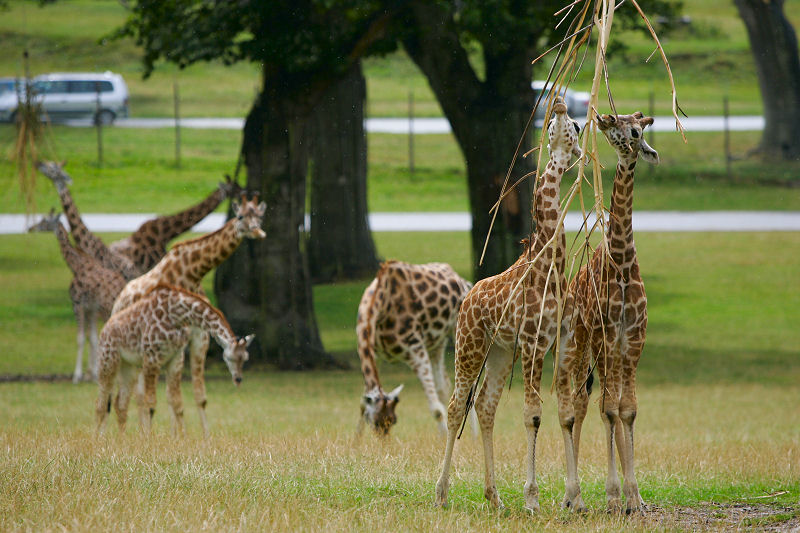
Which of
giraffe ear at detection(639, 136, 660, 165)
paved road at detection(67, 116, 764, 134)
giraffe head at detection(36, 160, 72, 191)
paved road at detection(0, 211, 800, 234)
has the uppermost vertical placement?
paved road at detection(67, 116, 764, 134)

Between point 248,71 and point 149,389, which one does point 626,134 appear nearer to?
point 149,389

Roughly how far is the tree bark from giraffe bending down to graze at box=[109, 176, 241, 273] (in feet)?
Answer: 10.2

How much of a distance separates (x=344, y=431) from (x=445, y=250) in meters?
13.3

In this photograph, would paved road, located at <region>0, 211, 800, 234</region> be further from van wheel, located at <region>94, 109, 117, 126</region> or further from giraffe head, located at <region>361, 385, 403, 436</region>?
giraffe head, located at <region>361, 385, 403, 436</region>

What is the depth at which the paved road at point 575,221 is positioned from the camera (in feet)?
85.6

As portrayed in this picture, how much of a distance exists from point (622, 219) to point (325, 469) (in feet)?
8.27

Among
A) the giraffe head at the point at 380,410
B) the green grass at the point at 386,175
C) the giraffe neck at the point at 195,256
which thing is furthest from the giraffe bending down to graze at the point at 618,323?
the green grass at the point at 386,175

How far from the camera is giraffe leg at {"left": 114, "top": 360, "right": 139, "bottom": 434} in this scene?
32.5ft

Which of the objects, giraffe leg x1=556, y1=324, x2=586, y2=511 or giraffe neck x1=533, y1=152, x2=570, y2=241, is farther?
giraffe neck x1=533, y1=152, x2=570, y2=241

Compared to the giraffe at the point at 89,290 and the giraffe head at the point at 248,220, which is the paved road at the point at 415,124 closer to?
the giraffe at the point at 89,290

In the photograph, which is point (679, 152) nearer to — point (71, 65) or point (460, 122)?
point (71, 65)

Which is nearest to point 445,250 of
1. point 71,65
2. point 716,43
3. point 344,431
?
point 344,431

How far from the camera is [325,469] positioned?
297 inches

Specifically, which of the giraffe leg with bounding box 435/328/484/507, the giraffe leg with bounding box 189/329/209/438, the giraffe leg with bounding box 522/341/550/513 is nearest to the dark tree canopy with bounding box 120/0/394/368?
the giraffe leg with bounding box 189/329/209/438
